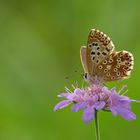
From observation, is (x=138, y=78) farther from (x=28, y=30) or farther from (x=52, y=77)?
(x=28, y=30)

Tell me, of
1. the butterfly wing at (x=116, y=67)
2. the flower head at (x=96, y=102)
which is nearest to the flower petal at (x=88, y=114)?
the flower head at (x=96, y=102)

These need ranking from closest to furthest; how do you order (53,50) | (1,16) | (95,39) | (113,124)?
(95,39) < (113,124) < (53,50) < (1,16)

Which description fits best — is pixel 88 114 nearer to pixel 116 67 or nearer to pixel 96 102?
pixel 96 102

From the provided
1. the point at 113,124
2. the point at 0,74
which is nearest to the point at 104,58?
the point at 113,124

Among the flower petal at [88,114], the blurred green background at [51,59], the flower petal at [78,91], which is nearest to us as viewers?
the flower petal at [88,114]

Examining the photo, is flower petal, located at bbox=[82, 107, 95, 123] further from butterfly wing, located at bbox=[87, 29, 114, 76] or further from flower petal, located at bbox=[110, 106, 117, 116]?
butterfly wing, located at bbox=[87, 29, 114, 76]

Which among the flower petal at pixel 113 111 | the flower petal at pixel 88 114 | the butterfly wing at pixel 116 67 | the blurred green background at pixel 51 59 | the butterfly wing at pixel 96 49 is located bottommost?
the flower petal at pixel 88 114

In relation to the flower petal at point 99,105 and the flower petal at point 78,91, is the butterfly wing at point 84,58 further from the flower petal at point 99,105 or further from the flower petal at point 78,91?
the flower petal at point 99,105
